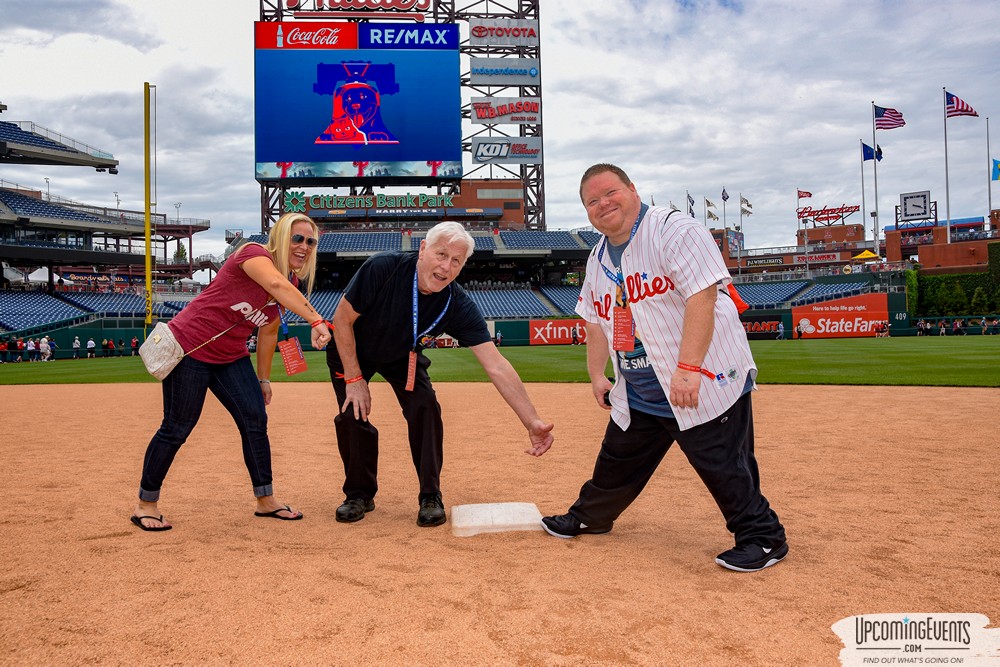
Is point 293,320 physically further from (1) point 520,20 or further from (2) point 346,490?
(2) point 346,490

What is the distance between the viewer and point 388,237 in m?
46.8

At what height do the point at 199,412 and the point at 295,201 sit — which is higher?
the point at 295,201

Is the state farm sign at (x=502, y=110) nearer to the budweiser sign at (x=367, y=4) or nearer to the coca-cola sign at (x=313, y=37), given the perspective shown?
the budweiser sign at (x=367, y=4)

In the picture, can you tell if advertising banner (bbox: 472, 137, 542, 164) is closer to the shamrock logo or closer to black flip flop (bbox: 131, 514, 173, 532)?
the shamrock logo

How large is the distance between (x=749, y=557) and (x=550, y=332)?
31.8 meters

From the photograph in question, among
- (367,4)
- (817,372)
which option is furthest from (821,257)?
(817,372)

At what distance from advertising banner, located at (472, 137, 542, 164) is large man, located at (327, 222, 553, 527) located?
41822mm

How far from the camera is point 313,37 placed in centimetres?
3997

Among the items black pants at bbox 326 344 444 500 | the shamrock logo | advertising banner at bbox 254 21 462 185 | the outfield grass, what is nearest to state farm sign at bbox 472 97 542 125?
advertising banner at bbox 254 21 462 185

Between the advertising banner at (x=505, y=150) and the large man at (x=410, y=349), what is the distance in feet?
137

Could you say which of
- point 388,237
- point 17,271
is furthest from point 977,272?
point 17,271

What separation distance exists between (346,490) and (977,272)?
53772mm

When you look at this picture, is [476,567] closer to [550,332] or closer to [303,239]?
[303,239]

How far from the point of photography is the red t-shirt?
3.79m
